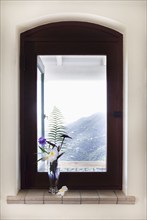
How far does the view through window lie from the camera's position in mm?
1797

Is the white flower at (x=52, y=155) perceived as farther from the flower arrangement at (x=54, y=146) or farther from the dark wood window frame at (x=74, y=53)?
the dark wood window frame at (x=74, y=53)

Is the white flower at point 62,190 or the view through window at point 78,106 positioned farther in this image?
the view through window at point 78,106

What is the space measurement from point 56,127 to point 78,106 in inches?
8.6

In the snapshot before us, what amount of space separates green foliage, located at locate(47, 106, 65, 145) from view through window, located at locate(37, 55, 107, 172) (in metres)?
0.02

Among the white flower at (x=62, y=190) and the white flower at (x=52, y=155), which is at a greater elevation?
the white flower at (x=52, y=155)

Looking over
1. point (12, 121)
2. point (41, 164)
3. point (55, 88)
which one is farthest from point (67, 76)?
point (41, 164)

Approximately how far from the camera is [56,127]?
178 cm

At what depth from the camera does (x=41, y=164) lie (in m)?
1.81

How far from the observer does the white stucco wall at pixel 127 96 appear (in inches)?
64.7

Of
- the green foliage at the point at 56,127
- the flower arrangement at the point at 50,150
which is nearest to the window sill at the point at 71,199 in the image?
the flower arrangement at the point at 50,150

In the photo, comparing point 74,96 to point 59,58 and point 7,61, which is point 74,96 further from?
point 7,61

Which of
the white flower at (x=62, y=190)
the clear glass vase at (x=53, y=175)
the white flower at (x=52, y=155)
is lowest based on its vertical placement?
the white flower at (x=62, y=190)

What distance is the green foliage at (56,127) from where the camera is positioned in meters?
1.78

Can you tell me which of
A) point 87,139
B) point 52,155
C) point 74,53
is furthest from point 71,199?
point 74,53
